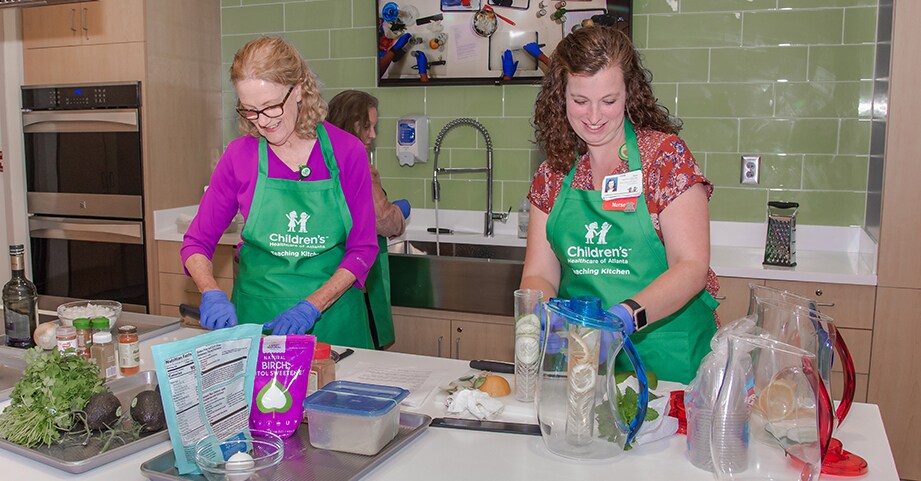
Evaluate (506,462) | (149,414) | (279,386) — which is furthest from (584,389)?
(149,414)

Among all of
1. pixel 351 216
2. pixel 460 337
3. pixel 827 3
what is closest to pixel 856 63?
pixel 827 3

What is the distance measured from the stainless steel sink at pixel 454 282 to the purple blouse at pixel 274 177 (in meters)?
1.05

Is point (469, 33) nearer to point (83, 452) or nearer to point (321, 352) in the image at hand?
point (321, 352)

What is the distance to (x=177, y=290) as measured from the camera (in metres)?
4.05

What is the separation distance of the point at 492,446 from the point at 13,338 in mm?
1402

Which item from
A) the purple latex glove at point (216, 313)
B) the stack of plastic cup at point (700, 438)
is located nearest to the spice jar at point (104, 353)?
the purple latex glove at point (216, 313)

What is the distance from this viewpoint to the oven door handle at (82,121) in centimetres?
397

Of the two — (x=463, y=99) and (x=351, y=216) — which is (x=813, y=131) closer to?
(x=463, y=99)

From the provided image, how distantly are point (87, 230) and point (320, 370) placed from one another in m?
3.01

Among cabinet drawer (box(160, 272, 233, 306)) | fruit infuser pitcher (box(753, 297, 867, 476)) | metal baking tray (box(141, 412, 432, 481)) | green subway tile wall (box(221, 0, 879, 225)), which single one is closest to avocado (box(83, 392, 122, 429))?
metal baking tray (box(141, 412, 432, 481))

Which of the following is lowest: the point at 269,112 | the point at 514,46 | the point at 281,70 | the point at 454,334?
the point at 454,334

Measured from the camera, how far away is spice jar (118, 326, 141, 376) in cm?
183

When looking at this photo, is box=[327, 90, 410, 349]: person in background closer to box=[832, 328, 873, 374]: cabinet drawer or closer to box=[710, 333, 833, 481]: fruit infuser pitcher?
box=[832, 328, 873, 374]: cabinet drawer

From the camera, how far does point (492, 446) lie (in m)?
1.48
